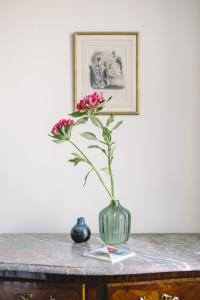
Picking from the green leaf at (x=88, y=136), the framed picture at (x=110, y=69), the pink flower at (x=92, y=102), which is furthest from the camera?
the framed picture at (x=110, y=69)

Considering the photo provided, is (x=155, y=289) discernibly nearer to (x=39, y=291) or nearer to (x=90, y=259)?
(x=90, y=259)

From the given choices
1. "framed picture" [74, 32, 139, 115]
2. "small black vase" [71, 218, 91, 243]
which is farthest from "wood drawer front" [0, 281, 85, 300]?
"framed picture" [74, 32, 139, 115]

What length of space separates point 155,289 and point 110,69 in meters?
1.13

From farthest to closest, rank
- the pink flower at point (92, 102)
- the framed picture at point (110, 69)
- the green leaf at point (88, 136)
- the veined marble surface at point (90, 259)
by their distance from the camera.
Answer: the framed picture at point (110, 69), the green leaf at point (88, 136), the pink flower at point (92, 102), the veined marble surface at point (90, 259)

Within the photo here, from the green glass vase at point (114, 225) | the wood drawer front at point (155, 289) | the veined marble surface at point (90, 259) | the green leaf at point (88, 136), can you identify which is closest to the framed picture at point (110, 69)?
the green leaf at point (88, 136)

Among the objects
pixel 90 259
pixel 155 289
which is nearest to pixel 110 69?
pixel 90 259

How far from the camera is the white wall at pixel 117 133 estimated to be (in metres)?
2.02

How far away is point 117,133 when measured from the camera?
2.03m

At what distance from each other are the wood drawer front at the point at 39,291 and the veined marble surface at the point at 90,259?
0.23ft

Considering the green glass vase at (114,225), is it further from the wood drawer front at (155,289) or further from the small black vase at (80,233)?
the wood drawer front at (155,289)

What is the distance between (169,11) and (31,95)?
0.87m

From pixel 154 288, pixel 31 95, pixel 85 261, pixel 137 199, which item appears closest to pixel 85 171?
pixel 137 199

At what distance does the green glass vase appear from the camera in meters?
1.71

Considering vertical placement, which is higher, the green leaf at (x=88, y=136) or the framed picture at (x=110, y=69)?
the framed picture at (x=110, y=69)
